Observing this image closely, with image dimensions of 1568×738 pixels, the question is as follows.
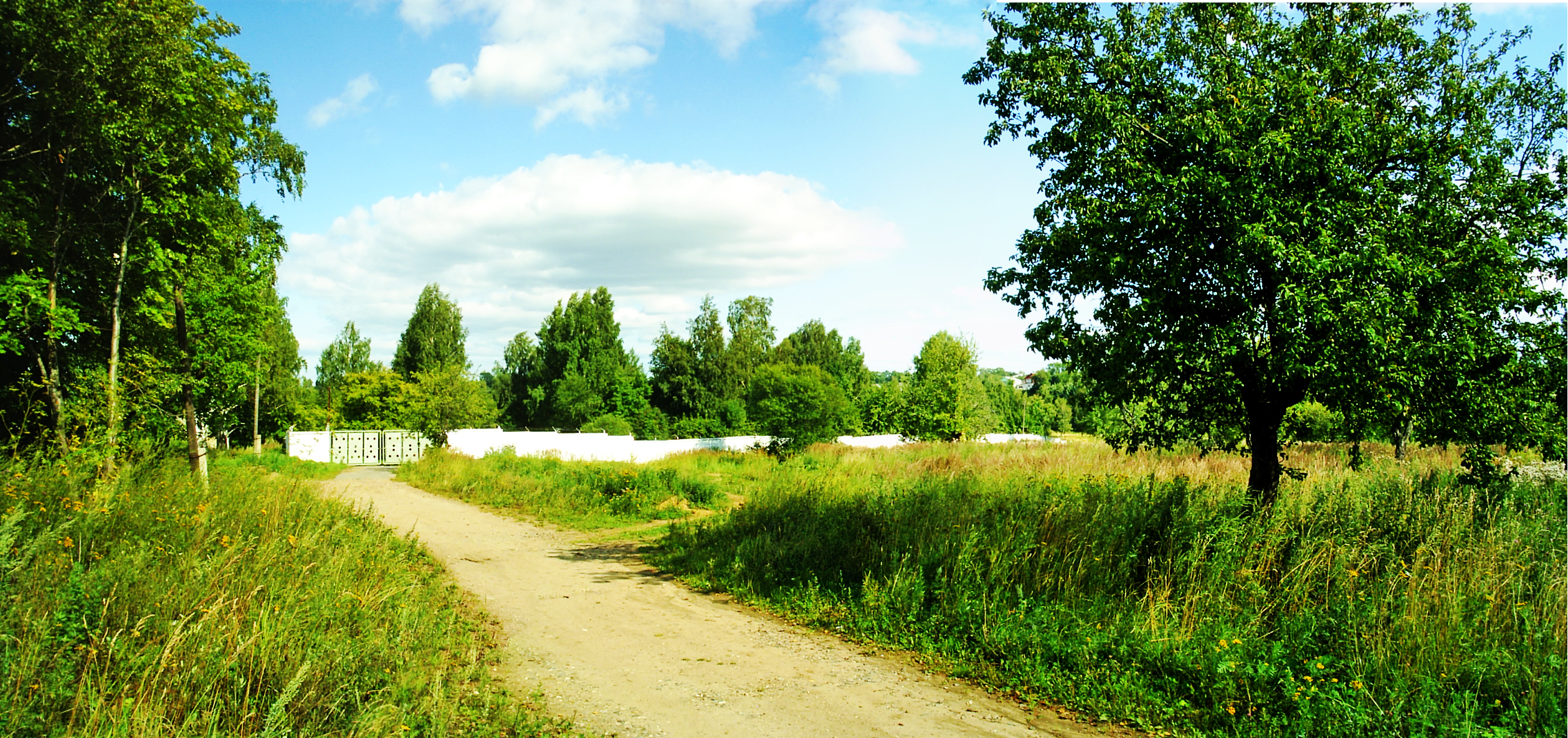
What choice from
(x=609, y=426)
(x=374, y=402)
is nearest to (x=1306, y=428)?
(x=374, y=402)

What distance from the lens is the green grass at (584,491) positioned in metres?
15.3

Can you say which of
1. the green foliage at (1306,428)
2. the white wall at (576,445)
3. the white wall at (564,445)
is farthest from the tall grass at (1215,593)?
the white wall at (576,445)

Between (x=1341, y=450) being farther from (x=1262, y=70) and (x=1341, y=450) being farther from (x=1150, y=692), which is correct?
(x=1150, y=692)

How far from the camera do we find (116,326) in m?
12.0

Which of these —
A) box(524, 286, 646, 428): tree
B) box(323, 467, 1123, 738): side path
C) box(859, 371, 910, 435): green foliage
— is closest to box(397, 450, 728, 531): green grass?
box(323, 467, 1123, 738): side path

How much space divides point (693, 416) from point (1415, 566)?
5570 centimetres

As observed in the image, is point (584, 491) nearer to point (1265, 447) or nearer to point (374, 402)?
point (1265, 447)

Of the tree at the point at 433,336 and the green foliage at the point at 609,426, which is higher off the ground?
the tree at the point at 433,336

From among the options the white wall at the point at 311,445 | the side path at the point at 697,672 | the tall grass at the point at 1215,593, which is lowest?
the side path at the point at 697,672

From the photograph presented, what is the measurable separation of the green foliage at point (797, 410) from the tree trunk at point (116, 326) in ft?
68.3

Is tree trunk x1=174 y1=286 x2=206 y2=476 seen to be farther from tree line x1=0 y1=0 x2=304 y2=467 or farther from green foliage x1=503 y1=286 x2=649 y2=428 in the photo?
green foliage x1=503 y1=286 x2=649 y2=428

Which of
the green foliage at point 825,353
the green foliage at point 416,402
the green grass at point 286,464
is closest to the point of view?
the green grass at point 286,464

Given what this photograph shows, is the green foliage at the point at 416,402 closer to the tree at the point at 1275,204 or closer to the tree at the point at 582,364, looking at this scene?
the tree at the point at 582,364

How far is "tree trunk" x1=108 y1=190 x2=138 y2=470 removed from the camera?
10.6 metres
